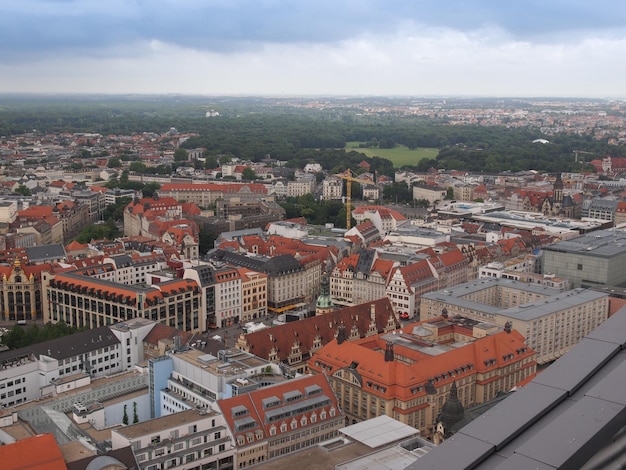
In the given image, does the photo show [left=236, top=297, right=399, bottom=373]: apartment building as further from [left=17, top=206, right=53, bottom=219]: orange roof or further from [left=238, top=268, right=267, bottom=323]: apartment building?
[left=17, top=206, right=53, bottom=219]: orange roof

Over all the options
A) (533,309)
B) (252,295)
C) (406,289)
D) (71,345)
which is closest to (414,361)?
(533,309)

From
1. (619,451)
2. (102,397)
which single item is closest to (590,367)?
(619,451)

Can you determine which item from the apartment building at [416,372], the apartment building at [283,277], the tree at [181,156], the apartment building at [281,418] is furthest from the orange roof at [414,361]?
the tree at [181,156]

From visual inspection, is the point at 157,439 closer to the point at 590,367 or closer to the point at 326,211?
the point at 590,367

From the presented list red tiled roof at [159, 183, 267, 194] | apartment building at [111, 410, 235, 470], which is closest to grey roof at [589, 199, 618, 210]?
red tiled roof at [159, 183, 267, 194]

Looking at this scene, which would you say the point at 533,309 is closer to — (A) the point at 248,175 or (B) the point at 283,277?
(B) the point at 283,277

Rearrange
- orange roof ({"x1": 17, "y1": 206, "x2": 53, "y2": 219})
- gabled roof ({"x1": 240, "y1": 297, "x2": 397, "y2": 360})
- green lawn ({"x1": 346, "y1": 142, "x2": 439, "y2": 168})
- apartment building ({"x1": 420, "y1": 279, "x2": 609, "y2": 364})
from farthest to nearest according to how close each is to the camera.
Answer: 1. green lawn ({"x1": 346, "y1": 142, "x2": 439, "y2": 168})
2. orange roof ({"x1": 17, "y1": 206, "x2": 53, "y2": 219})
3. apartment building ({"x1": 420, "y1": 279, "x2": 609, "y2": 364})
4. gabled roof ({"x1": 240, "y1": 297, "x2": 397, "y2": 360})
